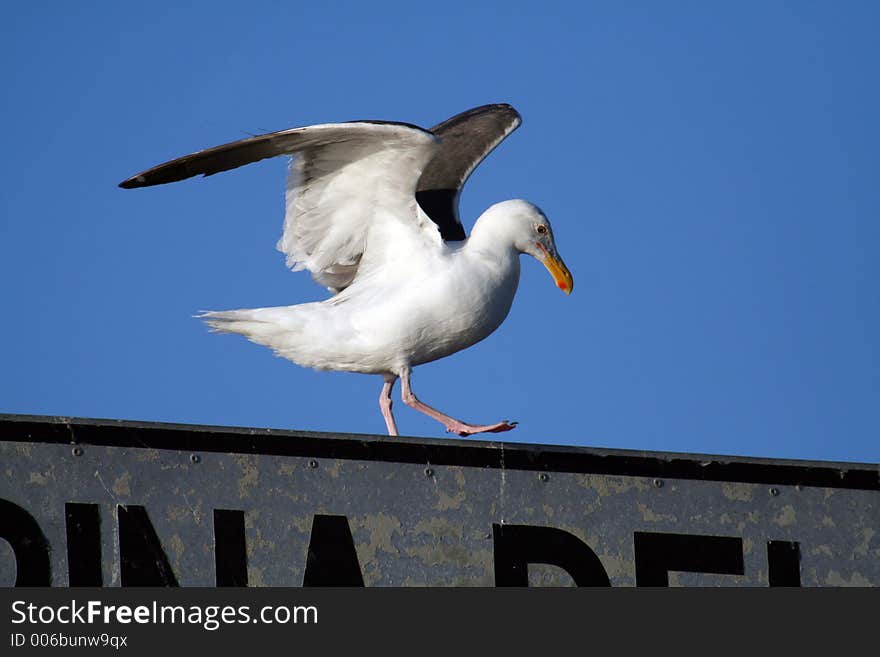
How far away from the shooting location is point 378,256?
782cm

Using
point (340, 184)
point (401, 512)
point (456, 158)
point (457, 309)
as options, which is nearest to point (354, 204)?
point (340, 184)

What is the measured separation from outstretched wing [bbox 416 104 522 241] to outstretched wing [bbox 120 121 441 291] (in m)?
0.88

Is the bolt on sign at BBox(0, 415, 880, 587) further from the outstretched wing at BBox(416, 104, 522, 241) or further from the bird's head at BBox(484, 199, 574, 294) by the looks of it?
the outstretched wing at BBox(416, 104, 522, 241)

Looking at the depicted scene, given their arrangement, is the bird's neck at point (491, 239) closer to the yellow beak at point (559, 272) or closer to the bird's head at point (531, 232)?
the bird's head at point (531, 232)

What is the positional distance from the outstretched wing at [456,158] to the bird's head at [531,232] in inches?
29.4

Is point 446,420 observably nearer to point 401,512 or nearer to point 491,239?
point 491,239

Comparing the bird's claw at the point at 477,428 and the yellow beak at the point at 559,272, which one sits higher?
the yellow beak at the point at 559,272

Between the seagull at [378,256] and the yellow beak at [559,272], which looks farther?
the yellow beak at [559,272]

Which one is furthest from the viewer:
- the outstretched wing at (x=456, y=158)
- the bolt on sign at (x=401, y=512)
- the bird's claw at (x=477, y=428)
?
the outstretched wing at (x=456, y=158)

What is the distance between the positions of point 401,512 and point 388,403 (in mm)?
3749

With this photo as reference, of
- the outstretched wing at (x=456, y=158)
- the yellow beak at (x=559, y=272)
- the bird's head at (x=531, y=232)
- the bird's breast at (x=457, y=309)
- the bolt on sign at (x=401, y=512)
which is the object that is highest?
the outstretched wing at (x=456, y=158)

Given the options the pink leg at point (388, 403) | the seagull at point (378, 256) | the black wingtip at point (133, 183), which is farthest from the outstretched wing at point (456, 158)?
the black wingtip at point (133, 183)

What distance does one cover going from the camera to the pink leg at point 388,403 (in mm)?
8008
